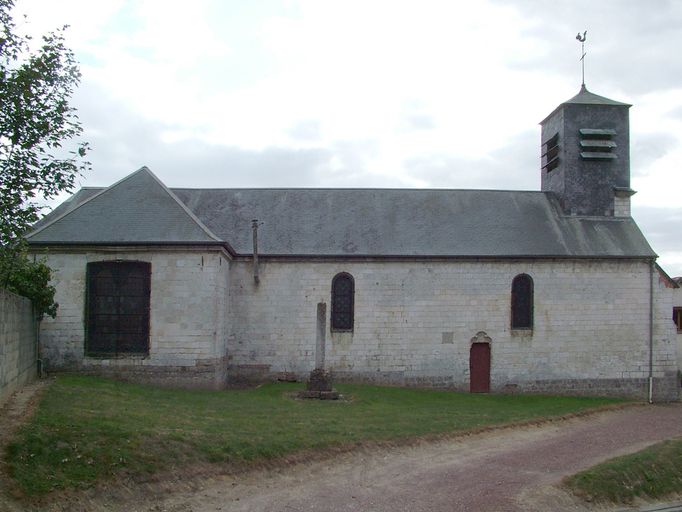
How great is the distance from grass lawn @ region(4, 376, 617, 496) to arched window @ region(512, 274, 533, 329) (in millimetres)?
2683

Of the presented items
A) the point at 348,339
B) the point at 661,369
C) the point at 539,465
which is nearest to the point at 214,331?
the point at 348,339

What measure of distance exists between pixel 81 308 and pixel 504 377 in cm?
1289

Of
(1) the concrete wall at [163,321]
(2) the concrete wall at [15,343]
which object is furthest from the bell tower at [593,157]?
(2) the concrete wall at [15,343]

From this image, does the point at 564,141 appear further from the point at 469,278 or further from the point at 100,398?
the point at 100,398

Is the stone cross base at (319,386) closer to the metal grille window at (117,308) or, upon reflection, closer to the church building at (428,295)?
the church building at (428,295)

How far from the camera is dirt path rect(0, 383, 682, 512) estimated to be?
8859 millimetres

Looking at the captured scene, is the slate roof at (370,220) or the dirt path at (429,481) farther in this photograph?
the slate roof at (370,220)

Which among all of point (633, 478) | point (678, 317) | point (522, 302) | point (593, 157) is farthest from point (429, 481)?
point (678, 317)

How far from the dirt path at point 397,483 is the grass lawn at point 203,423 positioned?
42 centimetres

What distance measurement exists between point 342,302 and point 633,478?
11.0 m

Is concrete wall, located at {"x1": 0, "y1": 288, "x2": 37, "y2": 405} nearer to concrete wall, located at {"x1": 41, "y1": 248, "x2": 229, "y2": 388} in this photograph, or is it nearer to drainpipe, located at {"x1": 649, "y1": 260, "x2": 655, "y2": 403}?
concrete wall, located at {"x1": 41, "y1": 248, "x2": 229, "y2": 388}

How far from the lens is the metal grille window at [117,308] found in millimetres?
18016

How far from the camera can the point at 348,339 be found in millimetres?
20719

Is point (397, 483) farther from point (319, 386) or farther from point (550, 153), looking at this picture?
point (550, 153)
